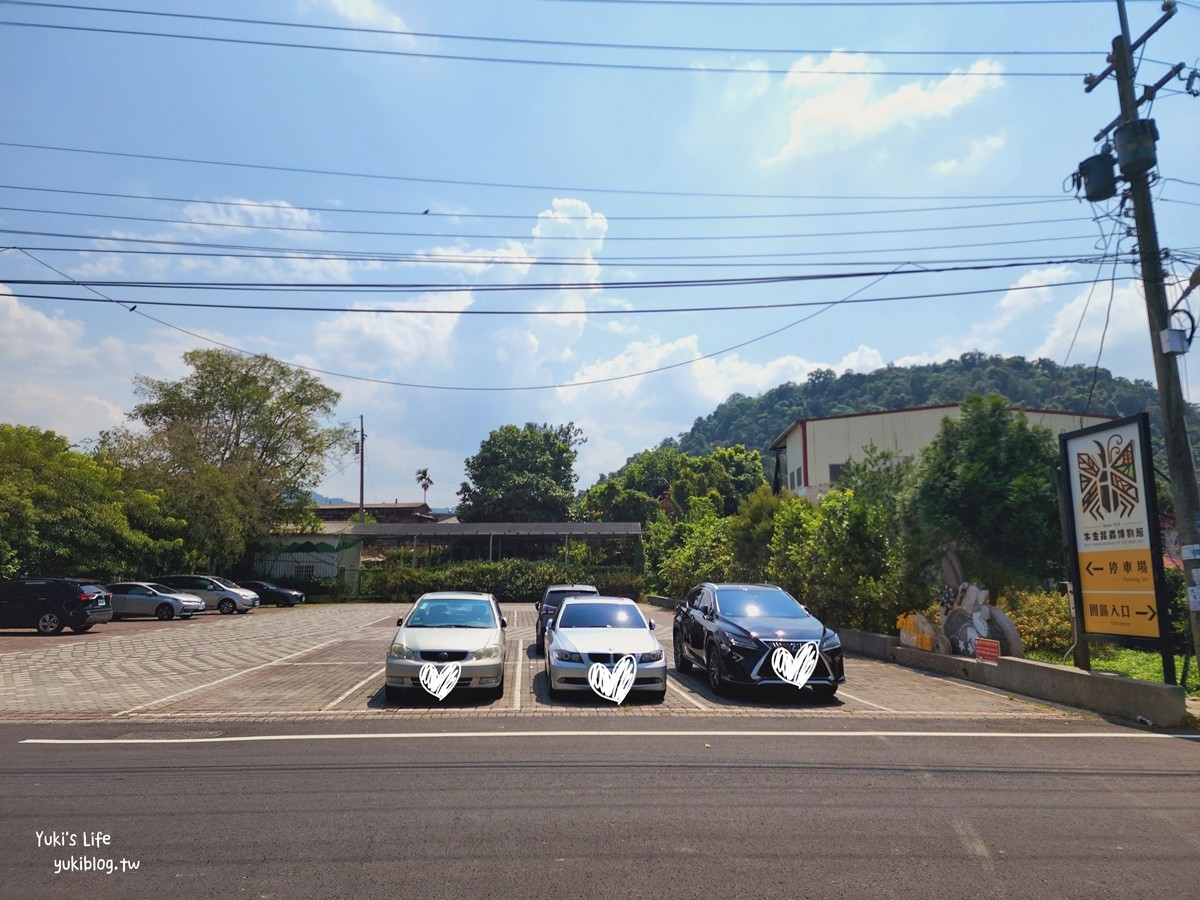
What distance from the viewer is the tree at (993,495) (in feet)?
46.3

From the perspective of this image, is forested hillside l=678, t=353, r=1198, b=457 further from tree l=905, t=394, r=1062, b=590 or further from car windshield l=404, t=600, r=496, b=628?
car windshield l=404, t=600, r=496, b=628

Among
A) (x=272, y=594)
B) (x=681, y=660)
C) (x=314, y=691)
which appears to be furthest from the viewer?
(x=272, y=594)

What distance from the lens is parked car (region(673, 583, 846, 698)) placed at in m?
10.7

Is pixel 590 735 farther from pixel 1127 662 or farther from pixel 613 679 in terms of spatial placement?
pixel 1127 662

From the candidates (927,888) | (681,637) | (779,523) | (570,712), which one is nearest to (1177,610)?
(779,523)

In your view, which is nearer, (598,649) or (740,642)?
(598,649)

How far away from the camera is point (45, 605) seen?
72.0 ft

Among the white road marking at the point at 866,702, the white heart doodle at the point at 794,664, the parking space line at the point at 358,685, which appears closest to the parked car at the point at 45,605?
the parking space line at the point at 358,685

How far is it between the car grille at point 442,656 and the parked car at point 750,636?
146 inches

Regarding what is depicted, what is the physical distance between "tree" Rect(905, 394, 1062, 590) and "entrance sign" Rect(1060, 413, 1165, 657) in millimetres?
2388

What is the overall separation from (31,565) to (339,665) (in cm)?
2000

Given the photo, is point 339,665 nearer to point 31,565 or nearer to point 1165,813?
point 1165,813

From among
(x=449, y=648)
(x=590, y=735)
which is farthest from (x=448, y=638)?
(x=590, y=735)

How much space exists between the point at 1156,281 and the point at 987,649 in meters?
6.22
